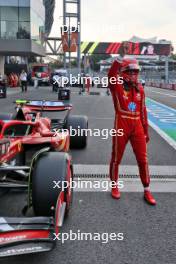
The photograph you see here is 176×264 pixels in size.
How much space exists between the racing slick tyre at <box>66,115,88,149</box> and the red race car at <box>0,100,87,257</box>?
1.86 metres

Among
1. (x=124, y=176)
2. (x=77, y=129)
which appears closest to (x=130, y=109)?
(x=124, y=176)

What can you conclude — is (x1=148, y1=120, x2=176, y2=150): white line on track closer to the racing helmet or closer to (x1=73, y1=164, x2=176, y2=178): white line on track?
(x1=73, y1=164, x2=176, y2=178): white line on track

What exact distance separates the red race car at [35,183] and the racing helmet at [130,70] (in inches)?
45.8

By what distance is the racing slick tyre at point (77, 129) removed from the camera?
7.46 m

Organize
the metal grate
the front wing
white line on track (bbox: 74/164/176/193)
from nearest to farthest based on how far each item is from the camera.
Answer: the front wing < white line on track (bbox: 74/164/176/193) < the metal grate

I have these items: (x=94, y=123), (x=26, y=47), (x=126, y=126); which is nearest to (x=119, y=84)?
(x=126, y=126)

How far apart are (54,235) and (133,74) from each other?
2.29m

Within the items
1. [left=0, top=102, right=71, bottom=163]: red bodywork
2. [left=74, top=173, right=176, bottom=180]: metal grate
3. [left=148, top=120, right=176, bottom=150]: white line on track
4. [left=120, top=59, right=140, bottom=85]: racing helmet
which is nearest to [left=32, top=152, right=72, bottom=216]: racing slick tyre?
[left=0, top=102, right=71, bottom=163]: red bodywork

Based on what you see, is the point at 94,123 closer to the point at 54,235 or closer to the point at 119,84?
the point at 119,84

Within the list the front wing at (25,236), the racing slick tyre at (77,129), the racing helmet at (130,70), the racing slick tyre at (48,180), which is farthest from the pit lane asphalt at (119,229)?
the racing slick tyre at (77,129)

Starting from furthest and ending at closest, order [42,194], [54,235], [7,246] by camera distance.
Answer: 1. [42,194]
2. [54,235]
3. [7,246]

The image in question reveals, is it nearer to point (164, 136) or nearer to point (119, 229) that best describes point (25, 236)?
point (119, 229)

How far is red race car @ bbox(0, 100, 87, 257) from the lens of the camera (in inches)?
120

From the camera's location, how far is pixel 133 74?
4.75m
